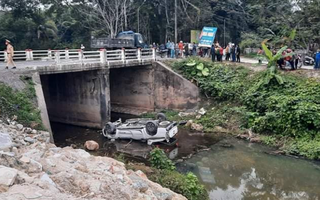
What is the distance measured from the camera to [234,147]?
52.3 ft

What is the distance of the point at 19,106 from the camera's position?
1241 centimetres

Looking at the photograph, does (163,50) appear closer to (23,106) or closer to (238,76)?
(238,76)

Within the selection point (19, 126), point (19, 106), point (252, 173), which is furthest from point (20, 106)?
point (252, 173)

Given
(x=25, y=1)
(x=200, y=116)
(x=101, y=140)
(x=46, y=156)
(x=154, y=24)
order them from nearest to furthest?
(x=46, y=156) → (x=101, y=140) → (x=200, y=116) → (x=25, y=1) → (x=154, y=24)

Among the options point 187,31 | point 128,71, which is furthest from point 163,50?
point 187,31

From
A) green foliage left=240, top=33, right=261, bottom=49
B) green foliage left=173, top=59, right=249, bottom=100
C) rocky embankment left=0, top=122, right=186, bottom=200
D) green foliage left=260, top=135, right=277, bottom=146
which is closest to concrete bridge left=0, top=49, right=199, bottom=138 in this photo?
green foliage left=173, top=59, right=249, bottom=100

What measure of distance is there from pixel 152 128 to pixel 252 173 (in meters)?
5.27

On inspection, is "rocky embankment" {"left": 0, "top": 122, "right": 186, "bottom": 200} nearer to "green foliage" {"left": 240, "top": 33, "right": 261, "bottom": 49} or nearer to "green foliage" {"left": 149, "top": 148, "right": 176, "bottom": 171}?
"green foliage" {"left": 149, "top": 148, "right": 176, "bottom": 171}

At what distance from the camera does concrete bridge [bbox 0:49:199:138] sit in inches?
750

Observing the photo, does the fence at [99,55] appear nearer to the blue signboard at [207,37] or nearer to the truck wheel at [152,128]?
the blue signboard at [207,37]

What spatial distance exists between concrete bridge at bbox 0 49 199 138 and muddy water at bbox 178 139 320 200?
6.56m

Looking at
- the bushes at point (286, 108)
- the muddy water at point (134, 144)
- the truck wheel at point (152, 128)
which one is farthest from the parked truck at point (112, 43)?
the bushes at point (286, 108)

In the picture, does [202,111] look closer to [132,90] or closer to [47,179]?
[132,90]

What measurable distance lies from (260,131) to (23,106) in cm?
1177
